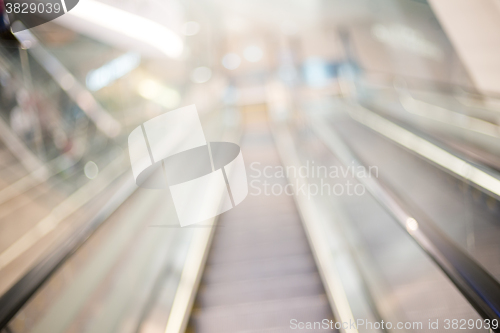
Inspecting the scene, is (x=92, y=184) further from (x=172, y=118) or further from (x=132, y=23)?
(x=132, y=23)

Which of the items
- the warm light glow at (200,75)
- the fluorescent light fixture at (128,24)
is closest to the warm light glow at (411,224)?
the fluorescent light fixture at (128,24)

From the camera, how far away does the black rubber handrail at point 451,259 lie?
45.7 inches

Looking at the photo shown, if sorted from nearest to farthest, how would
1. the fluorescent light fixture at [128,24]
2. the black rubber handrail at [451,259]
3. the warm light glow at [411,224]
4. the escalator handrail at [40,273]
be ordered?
the black rubber handrail at [451,259] → the escalator handrail at [40,273] → the warm light glow at [411,224] → the fluorescent light fixture at [128,24]

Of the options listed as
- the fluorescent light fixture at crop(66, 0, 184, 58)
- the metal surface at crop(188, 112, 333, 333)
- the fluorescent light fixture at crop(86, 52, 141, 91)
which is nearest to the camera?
the metal surface at crop(188, 112, 333, 333)

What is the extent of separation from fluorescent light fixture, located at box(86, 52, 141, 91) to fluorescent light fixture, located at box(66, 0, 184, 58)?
0.51m

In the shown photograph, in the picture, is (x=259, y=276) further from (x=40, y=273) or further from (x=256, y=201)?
(x=40, y=273)

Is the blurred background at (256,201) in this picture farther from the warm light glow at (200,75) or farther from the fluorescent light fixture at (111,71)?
the warm light glow at (200,75)

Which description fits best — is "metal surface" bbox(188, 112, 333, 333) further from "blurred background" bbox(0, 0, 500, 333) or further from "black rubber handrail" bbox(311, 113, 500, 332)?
"black rubber handrail" bbox(311, 113, 500, 332)

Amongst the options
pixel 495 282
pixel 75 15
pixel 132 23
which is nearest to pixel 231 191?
pixel 495 282

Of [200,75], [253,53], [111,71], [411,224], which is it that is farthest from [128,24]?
[253,53]

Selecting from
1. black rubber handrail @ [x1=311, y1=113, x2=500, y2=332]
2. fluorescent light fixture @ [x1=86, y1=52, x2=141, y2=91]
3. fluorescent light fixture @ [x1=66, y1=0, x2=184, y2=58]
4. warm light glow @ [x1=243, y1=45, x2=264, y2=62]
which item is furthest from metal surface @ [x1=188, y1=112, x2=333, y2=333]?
warm light glow @ [x1=243, y1=45, x2=264, y2=62]

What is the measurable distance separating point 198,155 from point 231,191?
0.57 meters

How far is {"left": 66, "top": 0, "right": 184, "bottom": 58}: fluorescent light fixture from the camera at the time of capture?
4641mm

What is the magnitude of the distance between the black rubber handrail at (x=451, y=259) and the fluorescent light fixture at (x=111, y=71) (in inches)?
220
